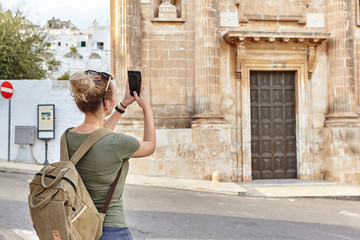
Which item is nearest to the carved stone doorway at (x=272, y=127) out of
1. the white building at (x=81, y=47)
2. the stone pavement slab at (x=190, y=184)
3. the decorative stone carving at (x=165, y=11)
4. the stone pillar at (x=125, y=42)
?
the stone pavement slab at (x=190, y=184)

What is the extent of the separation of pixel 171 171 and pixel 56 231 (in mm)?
9930

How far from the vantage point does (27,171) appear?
11250mm

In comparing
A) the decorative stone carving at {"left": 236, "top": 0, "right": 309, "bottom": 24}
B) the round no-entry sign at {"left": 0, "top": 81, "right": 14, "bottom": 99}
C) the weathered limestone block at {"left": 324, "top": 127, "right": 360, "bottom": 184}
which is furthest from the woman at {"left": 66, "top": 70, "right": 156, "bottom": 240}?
the round no-entry sign at {"left": 0, "top": 81, "right": 14, "bottom": 99}

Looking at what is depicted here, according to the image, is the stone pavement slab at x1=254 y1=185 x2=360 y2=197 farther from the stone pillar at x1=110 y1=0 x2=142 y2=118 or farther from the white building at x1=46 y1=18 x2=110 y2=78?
the white building at x1=46 y1=18 x2=110 y2=78

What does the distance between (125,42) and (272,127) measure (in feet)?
18.0

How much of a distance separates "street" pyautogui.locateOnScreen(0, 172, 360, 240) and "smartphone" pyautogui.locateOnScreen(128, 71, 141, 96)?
360 centimetres

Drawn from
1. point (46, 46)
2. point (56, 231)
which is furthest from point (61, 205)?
point (46, 46)

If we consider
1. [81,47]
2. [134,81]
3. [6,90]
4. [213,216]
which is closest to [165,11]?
[6,90]

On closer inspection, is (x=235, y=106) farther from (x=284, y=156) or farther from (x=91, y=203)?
(x=91, y=203)

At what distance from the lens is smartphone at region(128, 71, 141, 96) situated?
86.8 inches

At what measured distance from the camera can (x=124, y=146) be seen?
6.65ft

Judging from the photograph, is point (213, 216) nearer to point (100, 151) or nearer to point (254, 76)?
point (100, 151)

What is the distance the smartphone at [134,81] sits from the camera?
86.8 inches

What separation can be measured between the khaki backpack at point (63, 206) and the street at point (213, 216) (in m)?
3.74
